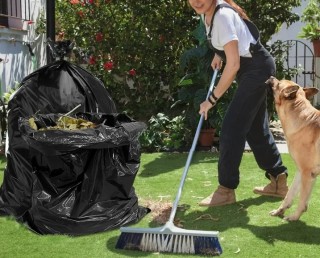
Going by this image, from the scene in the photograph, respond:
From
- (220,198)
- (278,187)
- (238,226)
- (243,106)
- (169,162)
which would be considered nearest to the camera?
(238,226)

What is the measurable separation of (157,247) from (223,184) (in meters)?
1.09

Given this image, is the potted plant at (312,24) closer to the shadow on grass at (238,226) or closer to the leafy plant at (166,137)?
the leafy plant at (166,137)

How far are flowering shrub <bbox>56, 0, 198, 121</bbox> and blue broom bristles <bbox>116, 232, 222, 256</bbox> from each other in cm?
445

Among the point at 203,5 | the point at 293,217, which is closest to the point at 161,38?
the point at 203,5

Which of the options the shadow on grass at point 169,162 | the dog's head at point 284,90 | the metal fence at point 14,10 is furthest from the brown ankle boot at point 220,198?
the metal fence at point 14,10

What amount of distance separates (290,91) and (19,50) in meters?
5.07

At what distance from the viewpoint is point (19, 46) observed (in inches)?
308

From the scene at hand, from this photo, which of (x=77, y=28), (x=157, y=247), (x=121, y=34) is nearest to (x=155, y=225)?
(x=157, y=247)

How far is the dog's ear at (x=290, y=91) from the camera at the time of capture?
378cm

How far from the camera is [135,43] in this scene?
7.73m

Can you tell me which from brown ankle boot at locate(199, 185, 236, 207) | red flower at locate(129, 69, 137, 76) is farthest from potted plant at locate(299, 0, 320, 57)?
brown ankle boot at locate(199, 185, 236, 207)

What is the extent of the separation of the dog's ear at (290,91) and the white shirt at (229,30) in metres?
0.41

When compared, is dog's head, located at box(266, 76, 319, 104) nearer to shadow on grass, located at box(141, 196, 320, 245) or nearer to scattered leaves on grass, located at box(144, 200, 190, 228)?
shadow on grass, located at box(141, 196, 320, 245)

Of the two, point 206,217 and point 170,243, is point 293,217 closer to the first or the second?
point 206,217
